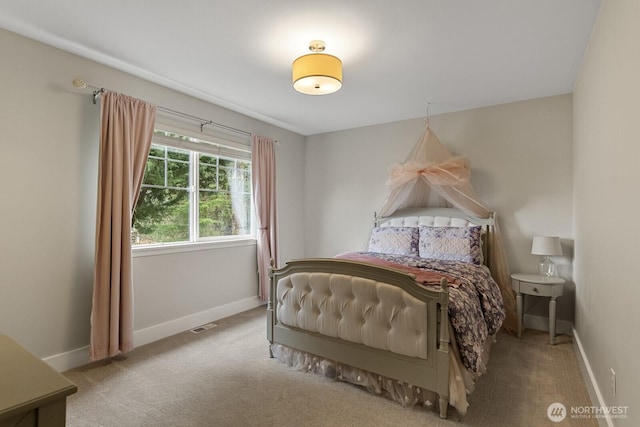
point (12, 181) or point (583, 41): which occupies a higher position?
point (583, 41)

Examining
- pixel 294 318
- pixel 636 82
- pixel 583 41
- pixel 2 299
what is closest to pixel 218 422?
pixel 294 318

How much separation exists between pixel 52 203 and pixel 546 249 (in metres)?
4.50

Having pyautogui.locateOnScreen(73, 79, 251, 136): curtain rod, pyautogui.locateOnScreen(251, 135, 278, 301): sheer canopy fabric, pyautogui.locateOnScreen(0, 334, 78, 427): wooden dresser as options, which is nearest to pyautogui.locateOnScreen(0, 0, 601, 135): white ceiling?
pyautogui.locateOnScreen(73, 79, 251, 136): curtain rod

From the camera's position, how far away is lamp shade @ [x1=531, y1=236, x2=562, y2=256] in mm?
3260

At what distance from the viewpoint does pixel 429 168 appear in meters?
3.77

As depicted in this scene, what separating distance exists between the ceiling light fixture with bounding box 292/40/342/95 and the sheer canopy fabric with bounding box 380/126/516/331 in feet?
5.69

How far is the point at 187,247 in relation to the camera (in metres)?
3.61

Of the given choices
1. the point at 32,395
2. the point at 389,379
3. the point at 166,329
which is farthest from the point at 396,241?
the point at 32,395

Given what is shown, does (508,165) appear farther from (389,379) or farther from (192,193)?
(192,193)

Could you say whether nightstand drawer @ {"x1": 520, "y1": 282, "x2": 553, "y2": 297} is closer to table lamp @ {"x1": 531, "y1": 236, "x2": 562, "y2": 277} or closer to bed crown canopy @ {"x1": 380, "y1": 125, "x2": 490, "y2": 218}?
table lamp @ {"x1": 531, "y1": 236, "x2": 562, "y2": 277}

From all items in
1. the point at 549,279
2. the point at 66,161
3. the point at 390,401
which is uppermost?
the point at 66,161

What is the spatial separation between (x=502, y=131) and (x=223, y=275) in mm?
3775

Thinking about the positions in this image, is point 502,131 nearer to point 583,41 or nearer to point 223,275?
point 583,41

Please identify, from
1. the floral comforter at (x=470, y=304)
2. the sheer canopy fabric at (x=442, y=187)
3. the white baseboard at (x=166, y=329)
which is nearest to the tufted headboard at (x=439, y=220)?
the sheer canopy fabric at (x=442, y=187)
